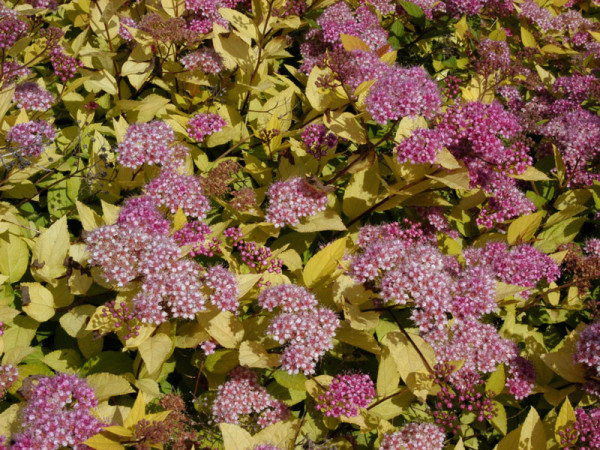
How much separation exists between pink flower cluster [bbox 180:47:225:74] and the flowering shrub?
0.01 m

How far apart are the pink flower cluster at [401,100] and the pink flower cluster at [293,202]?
0.54 meters

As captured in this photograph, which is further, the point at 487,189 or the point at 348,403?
the point at 487,189

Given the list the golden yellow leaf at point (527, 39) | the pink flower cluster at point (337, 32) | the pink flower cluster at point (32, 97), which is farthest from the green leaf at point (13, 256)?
the golden yellow leaf at point (527, 39)

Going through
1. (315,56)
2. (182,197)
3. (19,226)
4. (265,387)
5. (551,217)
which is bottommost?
(265,387)

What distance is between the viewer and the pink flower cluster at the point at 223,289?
101 inches

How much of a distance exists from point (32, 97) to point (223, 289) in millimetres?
1742

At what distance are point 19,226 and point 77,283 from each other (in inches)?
21.9

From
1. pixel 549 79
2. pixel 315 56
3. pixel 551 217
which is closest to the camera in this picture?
pixel 551 217

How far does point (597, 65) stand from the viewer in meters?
4.77

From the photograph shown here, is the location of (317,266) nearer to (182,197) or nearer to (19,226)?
(182,197)

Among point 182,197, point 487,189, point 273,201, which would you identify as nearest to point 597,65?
point 487,189

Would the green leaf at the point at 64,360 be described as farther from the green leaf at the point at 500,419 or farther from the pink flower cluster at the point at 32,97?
the green leaf at the point at 500,419

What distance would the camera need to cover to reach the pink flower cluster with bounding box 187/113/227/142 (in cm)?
333

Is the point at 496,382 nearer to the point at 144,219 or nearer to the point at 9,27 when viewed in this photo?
the point at 144,219
